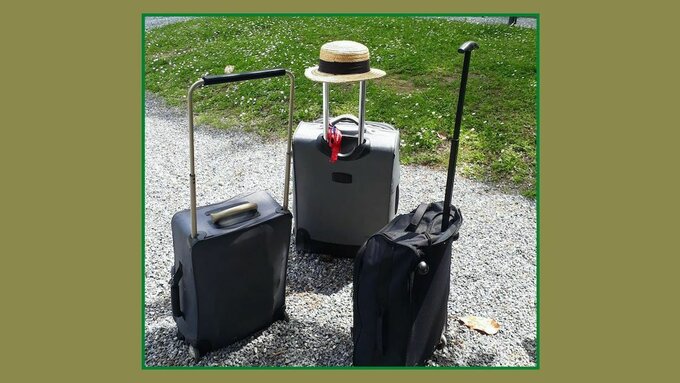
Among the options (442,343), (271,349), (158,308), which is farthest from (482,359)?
(158,308)

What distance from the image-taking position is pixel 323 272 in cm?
427

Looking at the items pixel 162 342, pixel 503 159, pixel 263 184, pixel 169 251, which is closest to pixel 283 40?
pixel 263 184

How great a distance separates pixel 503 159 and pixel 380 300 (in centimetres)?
371

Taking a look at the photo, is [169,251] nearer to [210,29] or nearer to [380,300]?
[380,300]

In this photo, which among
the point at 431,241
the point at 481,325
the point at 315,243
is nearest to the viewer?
the point at 431,241

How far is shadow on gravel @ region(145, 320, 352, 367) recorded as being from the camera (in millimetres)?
3373

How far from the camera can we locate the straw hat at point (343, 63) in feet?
11.6

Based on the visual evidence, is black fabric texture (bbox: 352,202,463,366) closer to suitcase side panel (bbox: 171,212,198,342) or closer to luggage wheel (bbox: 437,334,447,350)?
luggage wheel (bbox: 437,334,447,350)

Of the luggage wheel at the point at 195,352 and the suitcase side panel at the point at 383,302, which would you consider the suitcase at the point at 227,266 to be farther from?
the suitcase side panel at the point at 383,302

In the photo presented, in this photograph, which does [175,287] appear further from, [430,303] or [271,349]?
[430,303]

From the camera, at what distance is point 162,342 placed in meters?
3.49

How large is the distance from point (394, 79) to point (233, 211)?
5225 millimetres

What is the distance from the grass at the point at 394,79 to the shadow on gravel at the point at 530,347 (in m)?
2.75

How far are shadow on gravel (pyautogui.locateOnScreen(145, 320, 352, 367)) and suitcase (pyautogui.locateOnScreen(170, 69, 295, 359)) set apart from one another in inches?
2.4
